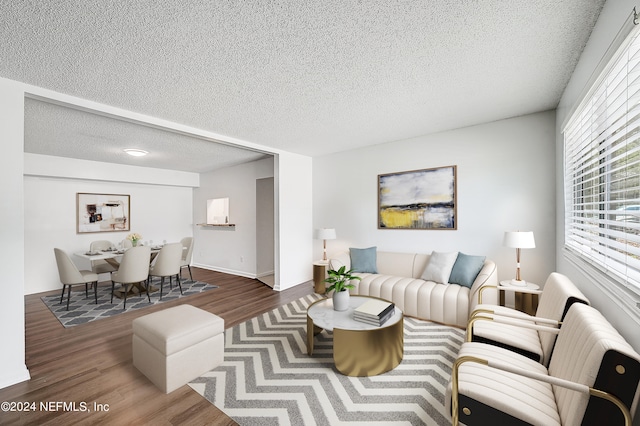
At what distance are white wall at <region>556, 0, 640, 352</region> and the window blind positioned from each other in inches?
5.6

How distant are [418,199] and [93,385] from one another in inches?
169

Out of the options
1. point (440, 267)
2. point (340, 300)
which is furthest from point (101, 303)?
point (440, 267)

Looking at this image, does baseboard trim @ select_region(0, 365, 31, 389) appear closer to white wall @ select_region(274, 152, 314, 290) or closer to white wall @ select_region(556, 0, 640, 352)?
white wall @ select_region(274, 152, 314, 290)

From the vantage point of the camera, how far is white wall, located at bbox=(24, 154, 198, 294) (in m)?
4.86

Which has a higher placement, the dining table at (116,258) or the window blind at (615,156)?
the window blind at (615,156)

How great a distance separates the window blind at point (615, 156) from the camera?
1287mm

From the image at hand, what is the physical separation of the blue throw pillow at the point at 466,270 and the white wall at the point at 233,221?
12.6ft

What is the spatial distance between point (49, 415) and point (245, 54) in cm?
294

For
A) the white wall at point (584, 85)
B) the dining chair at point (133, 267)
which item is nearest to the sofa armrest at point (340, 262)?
the white wall at point (584, 85)

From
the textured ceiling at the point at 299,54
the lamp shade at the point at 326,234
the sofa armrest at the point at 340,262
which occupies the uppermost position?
the textured ceiling at the point at 299,54

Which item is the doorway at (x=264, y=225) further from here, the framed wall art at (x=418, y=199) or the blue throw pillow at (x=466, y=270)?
the blue throw pillow at (x=466, y=270)

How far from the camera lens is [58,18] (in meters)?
1.56

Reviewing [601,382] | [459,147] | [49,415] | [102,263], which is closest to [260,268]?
[102,263]

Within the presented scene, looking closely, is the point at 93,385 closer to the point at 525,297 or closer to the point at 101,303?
the point at 101,303
